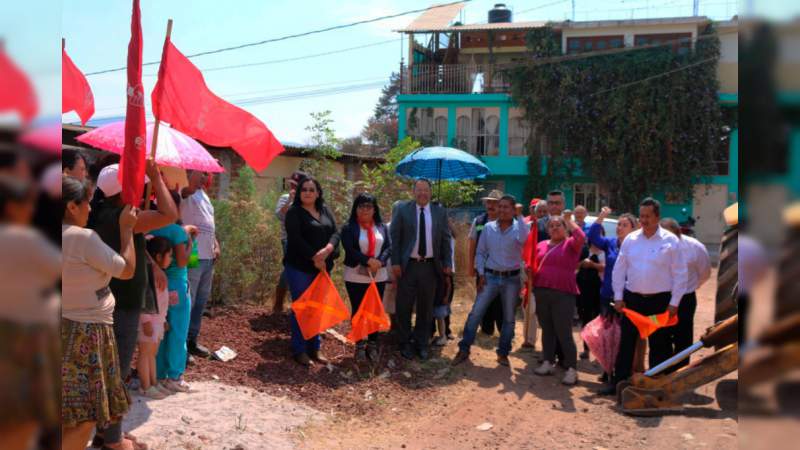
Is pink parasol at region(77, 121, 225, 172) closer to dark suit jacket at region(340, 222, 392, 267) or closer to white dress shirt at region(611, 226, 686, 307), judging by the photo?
dark suit jacket at region(340, 222, 392, 267)

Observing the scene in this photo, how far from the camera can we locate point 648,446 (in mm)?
5352

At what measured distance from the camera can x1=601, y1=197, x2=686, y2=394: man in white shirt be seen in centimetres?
626

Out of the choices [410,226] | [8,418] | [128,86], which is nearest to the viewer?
[8,418]

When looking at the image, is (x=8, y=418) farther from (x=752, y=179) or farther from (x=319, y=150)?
(x=319, y=150)

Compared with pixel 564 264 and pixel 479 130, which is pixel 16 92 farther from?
pixel 479 130

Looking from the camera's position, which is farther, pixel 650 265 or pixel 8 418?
pixel 650 265

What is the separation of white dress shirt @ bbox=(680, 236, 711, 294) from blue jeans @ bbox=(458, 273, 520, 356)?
5.96 ft

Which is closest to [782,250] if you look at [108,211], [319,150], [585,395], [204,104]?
[108,211]

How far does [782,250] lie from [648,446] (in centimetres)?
519

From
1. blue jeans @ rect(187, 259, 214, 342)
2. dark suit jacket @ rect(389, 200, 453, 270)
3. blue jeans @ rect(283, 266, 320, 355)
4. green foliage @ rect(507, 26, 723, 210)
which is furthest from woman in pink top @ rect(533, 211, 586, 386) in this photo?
green foliage @ rect(507, 26, 723, 210)

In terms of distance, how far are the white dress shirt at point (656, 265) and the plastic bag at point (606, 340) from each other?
65 centimetres

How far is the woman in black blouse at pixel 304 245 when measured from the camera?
6656mm

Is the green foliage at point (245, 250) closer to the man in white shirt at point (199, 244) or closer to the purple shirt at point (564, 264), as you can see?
the man in white shirt at point (199, 244)

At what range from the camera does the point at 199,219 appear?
6.32 m
